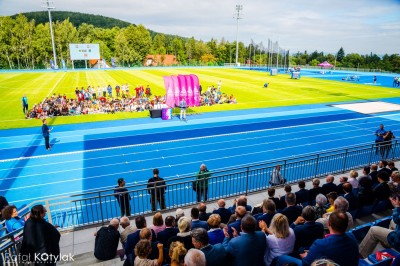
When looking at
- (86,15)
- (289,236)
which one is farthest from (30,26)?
(86,15)

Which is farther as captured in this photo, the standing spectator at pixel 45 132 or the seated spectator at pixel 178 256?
the standing spectator at pixel 45 132

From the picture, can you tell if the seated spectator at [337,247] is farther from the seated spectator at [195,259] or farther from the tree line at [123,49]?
the tree line at [123,49]

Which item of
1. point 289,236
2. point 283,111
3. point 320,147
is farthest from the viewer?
point 283,111

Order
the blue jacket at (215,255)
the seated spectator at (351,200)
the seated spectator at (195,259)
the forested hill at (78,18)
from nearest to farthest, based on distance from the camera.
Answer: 1. the seated spectator at (195,259)
2. the blue jacket at (215,255)
3. the seated spectator at (351,200)
4. the forested hill at (78,18)

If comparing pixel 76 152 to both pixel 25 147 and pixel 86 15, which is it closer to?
pixel 25 147

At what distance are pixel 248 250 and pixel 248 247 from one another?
0.04 metres

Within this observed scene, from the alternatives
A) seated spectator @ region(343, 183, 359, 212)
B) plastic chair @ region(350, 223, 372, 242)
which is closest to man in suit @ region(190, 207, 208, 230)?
plastic chair @ region(350, 223, 372, 242)

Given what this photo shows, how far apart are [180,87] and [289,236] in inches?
794

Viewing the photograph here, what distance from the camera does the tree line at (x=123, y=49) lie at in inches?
3150

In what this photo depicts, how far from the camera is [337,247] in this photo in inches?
149

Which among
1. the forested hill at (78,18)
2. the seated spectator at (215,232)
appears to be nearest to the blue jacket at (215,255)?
the seated spectator at (215,232)

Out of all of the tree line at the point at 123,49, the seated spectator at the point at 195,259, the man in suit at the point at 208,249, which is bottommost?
the man in suit at the point at 208,249

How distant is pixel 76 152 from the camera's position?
55.5 feet

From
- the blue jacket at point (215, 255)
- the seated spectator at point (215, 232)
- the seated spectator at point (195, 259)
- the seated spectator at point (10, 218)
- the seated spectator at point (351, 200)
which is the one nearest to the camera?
the seated spectator at point (195, 259)
